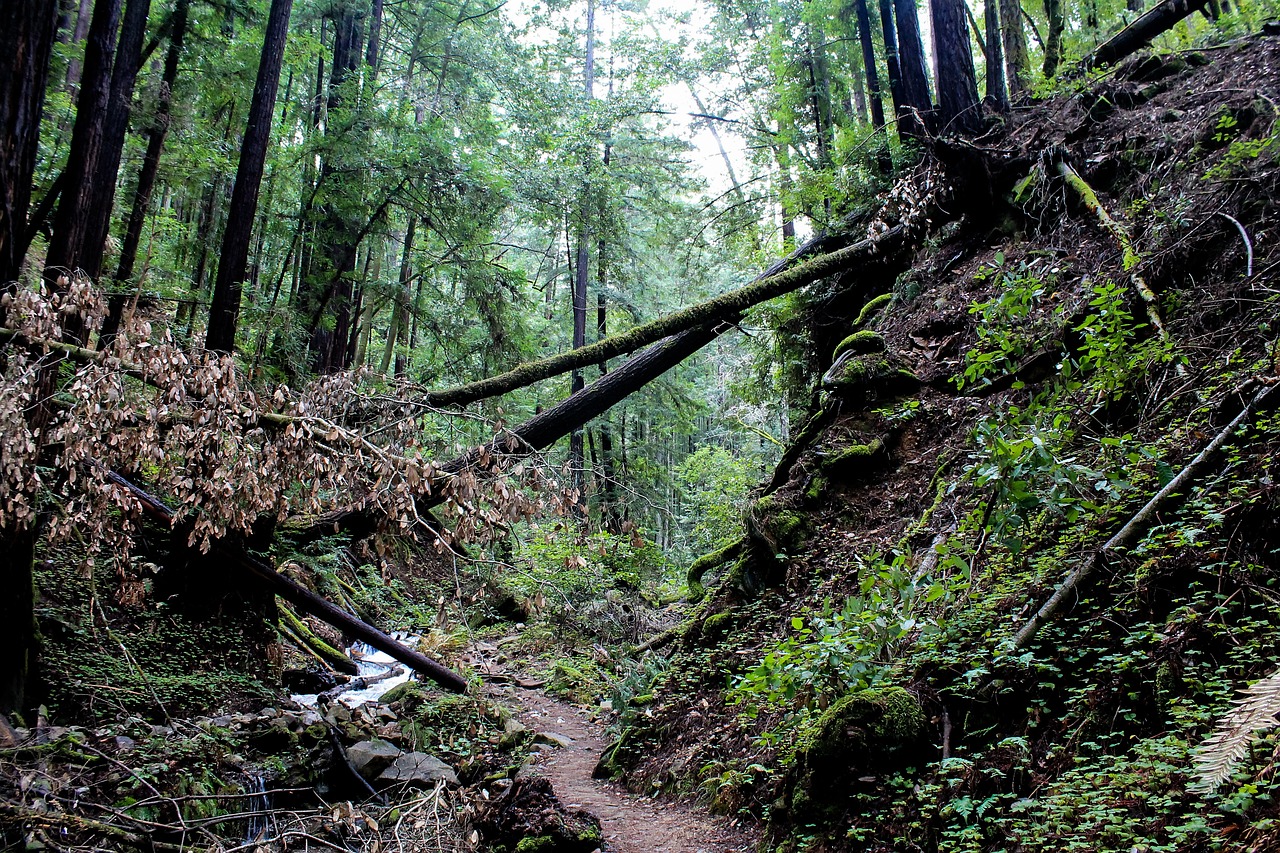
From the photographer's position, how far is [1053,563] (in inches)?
146

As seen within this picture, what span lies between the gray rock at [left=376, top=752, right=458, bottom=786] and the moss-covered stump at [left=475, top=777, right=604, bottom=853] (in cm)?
76

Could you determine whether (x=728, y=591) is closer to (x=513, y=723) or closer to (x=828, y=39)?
(x=513, y=723)

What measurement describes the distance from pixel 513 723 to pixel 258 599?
3008mm

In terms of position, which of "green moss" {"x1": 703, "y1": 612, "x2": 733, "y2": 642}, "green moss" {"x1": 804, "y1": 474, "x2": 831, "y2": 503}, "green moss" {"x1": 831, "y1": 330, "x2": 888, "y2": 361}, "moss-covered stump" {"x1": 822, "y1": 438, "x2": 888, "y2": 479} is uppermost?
"green moss" {"x1": 831, "y1": 330, "x2": 888, "y2": 361}

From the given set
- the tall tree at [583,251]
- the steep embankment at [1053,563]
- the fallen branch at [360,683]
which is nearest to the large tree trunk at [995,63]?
the steep embankment at [1053,563]

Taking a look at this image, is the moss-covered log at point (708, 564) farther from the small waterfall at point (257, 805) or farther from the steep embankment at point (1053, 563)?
the small waterfall at point (257, 805)

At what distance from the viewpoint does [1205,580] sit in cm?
292

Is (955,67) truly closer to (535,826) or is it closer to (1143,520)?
(1143,520)

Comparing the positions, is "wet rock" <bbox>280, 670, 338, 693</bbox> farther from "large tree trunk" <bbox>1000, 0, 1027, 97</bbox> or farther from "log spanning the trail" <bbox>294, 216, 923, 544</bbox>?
"large tree trunk" <bbox>1000, 0, 1027, 97</bbox>

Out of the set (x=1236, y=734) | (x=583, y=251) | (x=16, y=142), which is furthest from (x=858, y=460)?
(x=583, y=251)

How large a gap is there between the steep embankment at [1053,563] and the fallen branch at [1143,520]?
2cm

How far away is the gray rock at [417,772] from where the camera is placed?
5.35 meters

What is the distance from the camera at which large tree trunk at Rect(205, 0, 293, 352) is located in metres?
6.82

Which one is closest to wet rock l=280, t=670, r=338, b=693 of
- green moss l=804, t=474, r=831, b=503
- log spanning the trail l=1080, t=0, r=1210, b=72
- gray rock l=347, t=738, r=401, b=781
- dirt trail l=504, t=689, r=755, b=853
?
gray rock l=347, t=738, r=401, b=781
